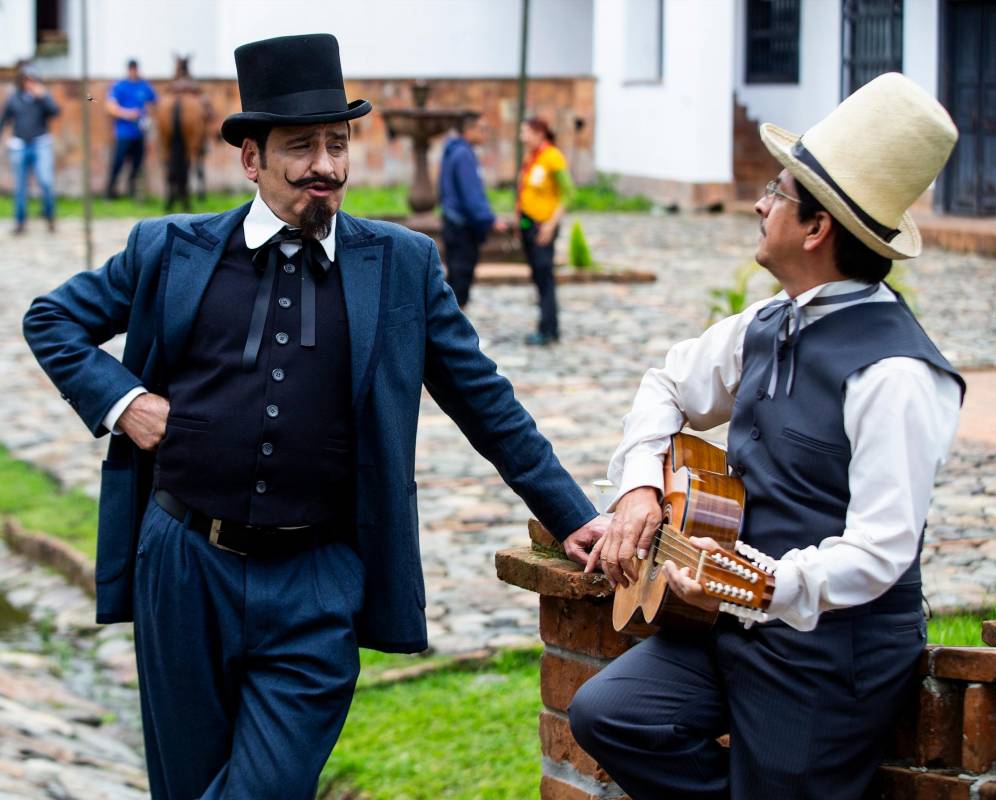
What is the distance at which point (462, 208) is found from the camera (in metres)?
14.6

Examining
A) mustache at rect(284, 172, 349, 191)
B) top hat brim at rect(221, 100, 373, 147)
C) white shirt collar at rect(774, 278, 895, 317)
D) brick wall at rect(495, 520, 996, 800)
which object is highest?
top hat brim at rect(221, 100, 373, 147)

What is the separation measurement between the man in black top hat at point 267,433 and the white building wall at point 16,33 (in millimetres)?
33775

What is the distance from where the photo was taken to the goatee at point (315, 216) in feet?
12.0

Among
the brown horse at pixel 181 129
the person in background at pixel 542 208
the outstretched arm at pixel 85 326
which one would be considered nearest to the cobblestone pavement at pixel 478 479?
the person in background at pixel 542 208

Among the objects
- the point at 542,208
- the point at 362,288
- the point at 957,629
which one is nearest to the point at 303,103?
the point at 362,288

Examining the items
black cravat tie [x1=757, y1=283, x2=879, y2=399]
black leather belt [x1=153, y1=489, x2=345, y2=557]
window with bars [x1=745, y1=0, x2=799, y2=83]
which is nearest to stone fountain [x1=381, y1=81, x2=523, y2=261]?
window with bars [x1=745, y1=0, x2=799, y2=83]

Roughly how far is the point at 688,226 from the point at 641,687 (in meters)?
20.9

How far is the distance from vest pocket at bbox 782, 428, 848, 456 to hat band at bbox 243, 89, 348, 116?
117 cm

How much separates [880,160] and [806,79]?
895 inches

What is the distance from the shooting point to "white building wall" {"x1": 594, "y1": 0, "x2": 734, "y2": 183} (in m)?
25.6

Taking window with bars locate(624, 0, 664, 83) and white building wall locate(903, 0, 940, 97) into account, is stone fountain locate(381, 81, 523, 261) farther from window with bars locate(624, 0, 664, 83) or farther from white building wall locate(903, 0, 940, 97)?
window with bars locate(624, 0, 664, 83)

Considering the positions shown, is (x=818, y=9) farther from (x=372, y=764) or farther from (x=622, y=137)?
(x=372, y=764)

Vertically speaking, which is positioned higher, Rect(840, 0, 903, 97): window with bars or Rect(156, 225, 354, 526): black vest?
Rect(840, 0, 903, 97): window with bars

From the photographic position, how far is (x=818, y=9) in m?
24.8
